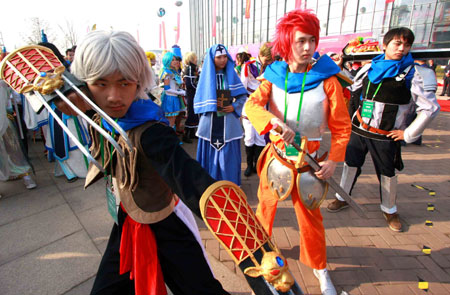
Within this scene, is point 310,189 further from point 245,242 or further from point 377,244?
point 377,244

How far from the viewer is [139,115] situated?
1.02m

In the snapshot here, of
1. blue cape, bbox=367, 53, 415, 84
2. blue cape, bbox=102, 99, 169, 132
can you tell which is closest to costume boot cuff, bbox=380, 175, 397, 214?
blue cape, bbox=367, 53, 415, 84

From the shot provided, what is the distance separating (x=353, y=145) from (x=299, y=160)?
5.36 ft

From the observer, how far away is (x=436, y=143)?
5891 millimetres

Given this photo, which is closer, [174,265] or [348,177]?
[174,265]

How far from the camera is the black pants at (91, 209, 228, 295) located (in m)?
1.19

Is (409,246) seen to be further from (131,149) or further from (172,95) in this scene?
(172,95)

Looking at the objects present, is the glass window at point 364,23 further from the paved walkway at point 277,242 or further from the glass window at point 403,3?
the paved walkway at point 277,242

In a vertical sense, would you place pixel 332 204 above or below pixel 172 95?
below

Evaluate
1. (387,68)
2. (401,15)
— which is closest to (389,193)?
(387,68)

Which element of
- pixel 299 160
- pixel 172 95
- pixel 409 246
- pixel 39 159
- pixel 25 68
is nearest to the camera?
pixel 25 68

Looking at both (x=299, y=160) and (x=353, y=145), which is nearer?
(x=299, y=160)

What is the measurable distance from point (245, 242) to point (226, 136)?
2445mm

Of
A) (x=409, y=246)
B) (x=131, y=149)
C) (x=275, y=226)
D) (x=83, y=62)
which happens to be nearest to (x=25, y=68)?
(x=83, y=62)
